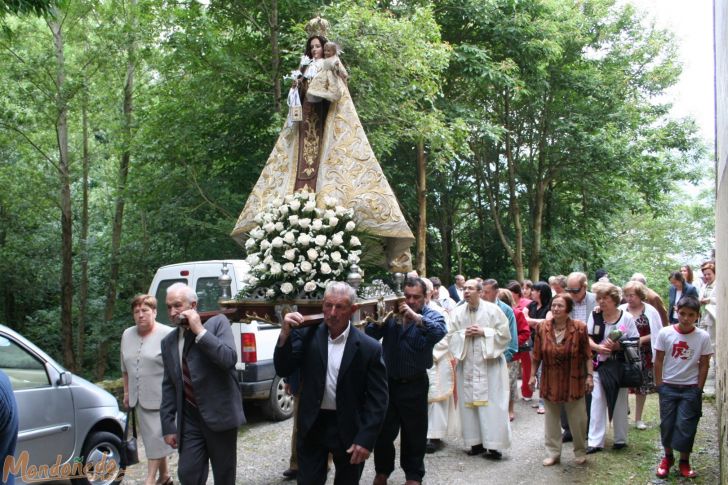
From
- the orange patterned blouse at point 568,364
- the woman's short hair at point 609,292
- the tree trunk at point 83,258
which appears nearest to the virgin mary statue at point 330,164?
the orange patterned blouse at point 568,364

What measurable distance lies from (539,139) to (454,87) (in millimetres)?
5594

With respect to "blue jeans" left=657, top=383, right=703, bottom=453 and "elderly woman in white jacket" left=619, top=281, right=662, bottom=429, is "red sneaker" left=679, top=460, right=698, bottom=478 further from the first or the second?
"elderly woman in white jacket" left=619, top=281, right=662, bottom=429

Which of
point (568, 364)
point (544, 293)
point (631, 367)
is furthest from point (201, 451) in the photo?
point (544, 293)

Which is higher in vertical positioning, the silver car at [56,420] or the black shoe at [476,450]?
the silver car at [56,420]

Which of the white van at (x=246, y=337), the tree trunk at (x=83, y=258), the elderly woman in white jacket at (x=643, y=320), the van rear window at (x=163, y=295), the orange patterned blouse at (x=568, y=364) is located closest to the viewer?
the orange patterned blouse at (x=568, y=364)

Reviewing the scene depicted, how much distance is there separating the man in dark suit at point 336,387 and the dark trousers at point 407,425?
5.71 ft

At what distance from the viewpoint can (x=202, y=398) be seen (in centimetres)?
507

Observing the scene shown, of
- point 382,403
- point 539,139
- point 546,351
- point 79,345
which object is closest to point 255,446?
point 546,351

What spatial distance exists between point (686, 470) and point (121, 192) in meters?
11.9

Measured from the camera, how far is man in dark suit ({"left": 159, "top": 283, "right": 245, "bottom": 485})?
5.02 m

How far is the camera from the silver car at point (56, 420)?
6.10 meters

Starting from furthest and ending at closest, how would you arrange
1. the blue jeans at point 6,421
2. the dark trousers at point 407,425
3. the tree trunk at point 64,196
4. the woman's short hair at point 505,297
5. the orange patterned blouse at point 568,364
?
the tree trunk at point 64,196, the woman's short hair at point 505,297, the orange patterned blouse at point 568,364, the dark trousers at point 407,425, the blue jeans at point 6,421

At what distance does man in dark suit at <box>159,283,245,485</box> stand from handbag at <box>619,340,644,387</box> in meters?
4.50

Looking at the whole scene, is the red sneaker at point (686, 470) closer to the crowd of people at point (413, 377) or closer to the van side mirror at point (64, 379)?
the crowd of people at point (413, 377)
